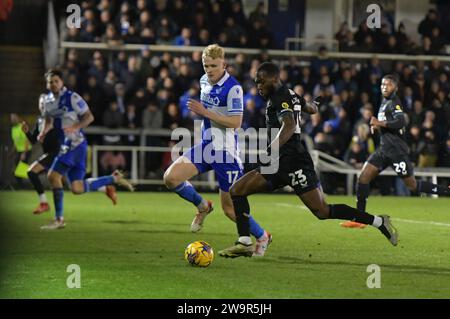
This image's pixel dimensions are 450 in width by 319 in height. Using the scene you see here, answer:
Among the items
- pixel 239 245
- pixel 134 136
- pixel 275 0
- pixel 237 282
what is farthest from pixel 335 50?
pixel 237 282

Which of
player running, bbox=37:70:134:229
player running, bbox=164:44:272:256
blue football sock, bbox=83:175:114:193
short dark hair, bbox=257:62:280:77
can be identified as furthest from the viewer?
blue football sock, bbox=83:175:114:193

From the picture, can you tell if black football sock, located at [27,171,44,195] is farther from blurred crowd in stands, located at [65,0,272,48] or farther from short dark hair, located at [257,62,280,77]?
blurred crowd in stands, located at [65,0,272,48]

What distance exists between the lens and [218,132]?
12.6m

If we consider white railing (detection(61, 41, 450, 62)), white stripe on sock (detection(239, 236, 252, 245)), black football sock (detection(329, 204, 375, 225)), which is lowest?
white stripe on sock (detection(239, 236, 252, 245))

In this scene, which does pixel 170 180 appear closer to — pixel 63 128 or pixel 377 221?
pixel 377 221

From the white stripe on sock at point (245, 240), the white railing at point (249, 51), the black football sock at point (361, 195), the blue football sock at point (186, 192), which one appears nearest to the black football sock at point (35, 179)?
the blue football sock at point (186, 192)

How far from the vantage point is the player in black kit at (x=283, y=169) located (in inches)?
432

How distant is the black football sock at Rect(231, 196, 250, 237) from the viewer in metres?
11.4

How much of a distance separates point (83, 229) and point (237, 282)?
621cm

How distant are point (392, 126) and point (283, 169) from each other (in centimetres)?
543

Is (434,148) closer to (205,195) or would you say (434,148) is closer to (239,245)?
(205,195)

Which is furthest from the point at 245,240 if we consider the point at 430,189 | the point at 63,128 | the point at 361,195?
A: the point at 430,189

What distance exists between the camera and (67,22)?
2762 cm

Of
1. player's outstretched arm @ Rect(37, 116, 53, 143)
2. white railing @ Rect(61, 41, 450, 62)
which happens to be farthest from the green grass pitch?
white railing @ Rect(61, 41, 450, 62)
